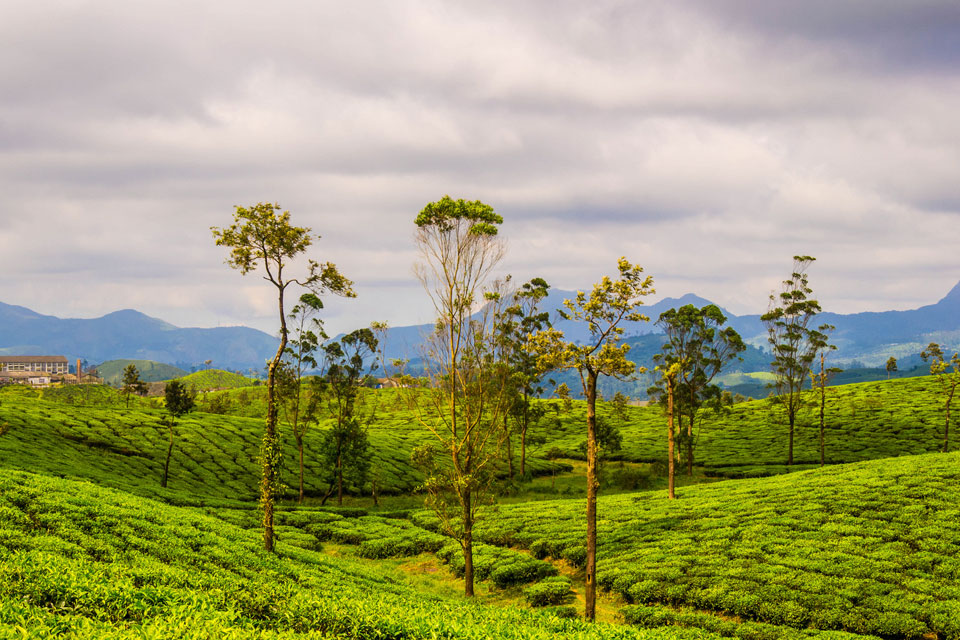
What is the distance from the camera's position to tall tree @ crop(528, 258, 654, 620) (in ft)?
69.9

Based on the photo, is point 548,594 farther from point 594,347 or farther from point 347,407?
point 347,407

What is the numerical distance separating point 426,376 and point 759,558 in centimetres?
1981

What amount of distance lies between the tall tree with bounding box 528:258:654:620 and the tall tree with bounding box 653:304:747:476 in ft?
108

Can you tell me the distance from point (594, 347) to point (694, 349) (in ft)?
154

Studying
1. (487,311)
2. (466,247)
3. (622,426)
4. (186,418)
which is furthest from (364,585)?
(622,426)

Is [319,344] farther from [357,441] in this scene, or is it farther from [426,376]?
[426,376]

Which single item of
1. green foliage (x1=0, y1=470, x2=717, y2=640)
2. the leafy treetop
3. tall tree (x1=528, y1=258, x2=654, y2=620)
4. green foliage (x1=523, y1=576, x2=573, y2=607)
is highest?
the leafy treetop

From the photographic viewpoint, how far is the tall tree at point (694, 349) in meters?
53.8

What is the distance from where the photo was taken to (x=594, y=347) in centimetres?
2167

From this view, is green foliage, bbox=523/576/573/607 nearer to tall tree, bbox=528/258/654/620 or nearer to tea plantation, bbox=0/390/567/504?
tall tree, bbox=528/258/654/620

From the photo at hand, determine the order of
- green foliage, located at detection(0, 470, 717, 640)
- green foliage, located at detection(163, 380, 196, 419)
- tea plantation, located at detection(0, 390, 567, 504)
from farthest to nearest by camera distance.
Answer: green foliage, located at detection(163, 380, 196, 419), tea plantation, located at detection(0, 390, 567, 504), green foliage, located at detection(0, 470, 717, 640)

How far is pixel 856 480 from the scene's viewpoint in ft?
128

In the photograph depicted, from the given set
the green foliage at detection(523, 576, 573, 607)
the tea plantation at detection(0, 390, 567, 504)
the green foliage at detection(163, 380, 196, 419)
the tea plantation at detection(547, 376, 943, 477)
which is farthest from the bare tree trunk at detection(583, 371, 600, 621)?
the green foliage at detection(163, 380, 196, 419)

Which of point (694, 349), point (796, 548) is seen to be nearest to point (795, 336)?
point (694, 349)
